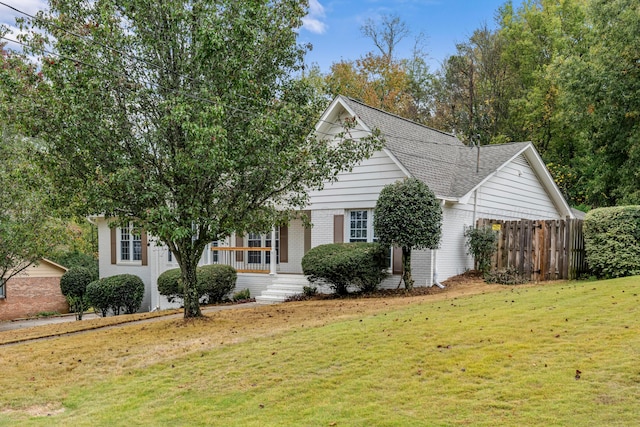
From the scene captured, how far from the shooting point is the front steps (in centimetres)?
1692

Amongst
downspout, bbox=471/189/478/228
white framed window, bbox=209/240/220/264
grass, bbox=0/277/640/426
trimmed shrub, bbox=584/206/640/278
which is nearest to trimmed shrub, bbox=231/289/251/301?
white framed window, bbox=209/240/220/264

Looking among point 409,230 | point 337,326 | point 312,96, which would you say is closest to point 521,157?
point 409,230

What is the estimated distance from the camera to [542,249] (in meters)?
15.1

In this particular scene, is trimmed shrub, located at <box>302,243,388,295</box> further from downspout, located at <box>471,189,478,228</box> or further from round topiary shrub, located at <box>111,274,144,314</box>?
round topiary shrub, located at <box>111,274,144,314</box>

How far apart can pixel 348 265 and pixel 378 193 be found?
2771mm

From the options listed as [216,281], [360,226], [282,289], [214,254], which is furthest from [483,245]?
[214,254]

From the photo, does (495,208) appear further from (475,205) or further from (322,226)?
(322,226)

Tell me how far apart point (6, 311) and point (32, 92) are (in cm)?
1807

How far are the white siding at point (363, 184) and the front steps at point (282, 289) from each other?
256 centimetres

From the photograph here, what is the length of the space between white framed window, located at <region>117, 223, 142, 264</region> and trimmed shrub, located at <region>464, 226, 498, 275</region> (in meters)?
13.7

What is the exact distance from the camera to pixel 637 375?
18.8 ft

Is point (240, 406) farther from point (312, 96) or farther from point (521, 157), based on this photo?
point (521, 157)

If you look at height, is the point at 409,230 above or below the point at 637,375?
above

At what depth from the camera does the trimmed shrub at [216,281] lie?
1759 centimetres
